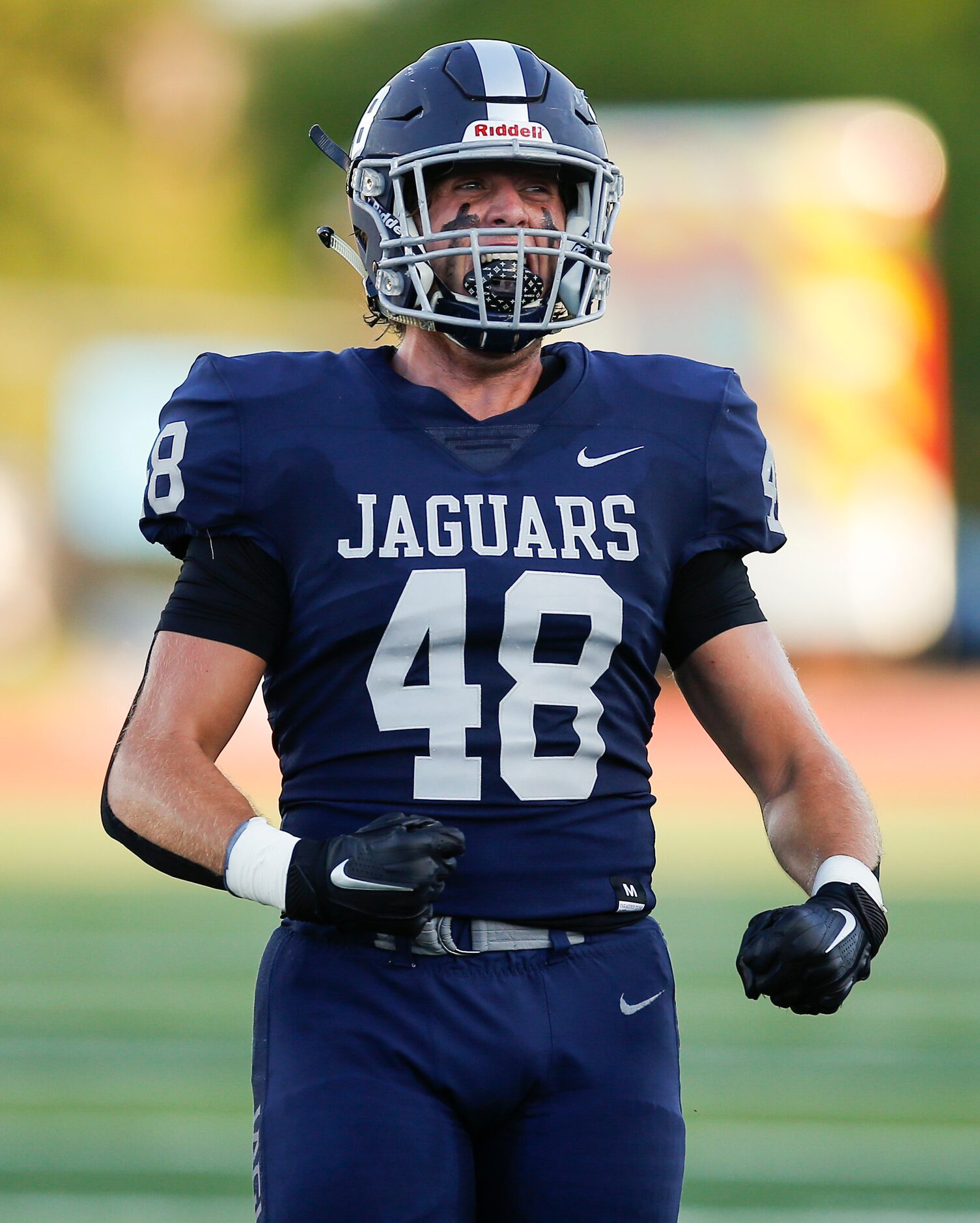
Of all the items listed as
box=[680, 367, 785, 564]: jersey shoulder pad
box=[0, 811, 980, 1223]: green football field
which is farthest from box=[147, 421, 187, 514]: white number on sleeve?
box=[0, 811, 980, 1223]: green football field

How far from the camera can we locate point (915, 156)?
2106 cm

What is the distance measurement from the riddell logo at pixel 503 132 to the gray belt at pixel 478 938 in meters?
0.93

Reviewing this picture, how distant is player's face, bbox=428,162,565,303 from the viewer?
248 cm

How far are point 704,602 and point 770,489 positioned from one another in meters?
0.18

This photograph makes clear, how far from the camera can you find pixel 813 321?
20.2 metres

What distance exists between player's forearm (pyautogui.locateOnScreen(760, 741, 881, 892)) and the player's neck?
0.56 m

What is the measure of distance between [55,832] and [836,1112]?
6463mm

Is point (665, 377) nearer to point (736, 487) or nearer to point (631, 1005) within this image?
point (736, 487)

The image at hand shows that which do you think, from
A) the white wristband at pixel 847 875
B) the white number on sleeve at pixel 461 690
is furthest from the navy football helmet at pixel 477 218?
the white wristband at pixel 847 875

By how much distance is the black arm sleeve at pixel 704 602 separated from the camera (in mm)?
2518

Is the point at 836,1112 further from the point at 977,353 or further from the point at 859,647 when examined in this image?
the point at 977,353

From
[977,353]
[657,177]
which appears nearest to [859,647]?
[657,177]

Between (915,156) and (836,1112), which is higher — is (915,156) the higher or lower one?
the higher one

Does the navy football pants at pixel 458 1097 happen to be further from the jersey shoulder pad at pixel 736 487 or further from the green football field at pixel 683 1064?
the green football field at pixel 683 1064
